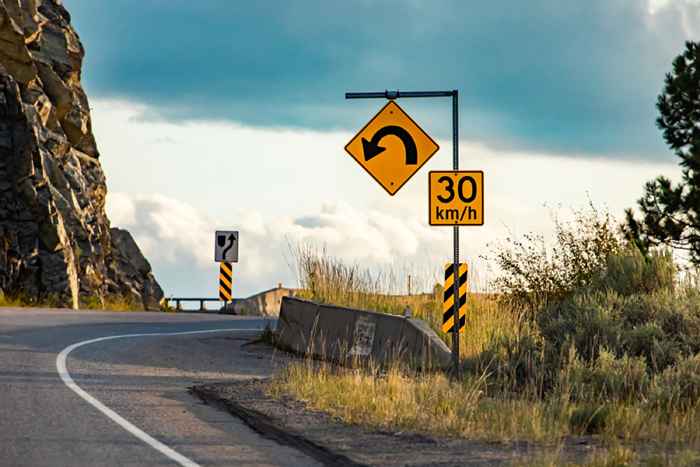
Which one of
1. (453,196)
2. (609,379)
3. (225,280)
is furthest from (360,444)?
(225,280)

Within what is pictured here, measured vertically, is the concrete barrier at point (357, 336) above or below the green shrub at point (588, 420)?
above

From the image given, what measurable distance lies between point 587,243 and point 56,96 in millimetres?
31119

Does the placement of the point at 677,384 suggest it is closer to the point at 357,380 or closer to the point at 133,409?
the point at 357,380

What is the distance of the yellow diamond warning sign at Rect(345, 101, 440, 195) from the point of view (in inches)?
773

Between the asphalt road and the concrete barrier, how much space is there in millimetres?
1071

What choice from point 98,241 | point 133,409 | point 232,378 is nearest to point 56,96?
point 98,241

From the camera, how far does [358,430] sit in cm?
1134

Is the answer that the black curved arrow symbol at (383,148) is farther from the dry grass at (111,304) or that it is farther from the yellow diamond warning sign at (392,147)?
the dry grass at (111,304)

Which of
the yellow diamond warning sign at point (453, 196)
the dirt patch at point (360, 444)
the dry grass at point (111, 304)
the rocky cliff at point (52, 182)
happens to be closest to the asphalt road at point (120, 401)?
the dirt patch at point (360, 444)

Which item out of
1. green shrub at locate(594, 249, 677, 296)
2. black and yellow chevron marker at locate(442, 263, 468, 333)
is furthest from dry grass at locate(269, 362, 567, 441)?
green shrub at locate(594, 249, 677, 296)

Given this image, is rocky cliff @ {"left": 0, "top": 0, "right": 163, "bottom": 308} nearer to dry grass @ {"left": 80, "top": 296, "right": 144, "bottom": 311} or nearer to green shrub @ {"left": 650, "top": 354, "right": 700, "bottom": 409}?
dry grass @ {"left": 80, "top": 296, "right": 144, "bottom": 311}

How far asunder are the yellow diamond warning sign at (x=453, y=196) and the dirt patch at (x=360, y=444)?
16.9 ft

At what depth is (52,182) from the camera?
43375 mm

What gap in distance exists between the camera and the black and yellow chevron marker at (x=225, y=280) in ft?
130
